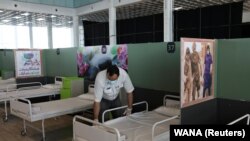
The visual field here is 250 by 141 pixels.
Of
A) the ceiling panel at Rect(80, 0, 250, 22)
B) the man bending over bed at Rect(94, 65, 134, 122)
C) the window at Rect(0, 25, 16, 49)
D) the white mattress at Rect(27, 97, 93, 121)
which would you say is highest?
the ceiling panel at Rect(80, 0, 250, 22)

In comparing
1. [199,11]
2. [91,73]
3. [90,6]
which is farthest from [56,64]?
[199,11]

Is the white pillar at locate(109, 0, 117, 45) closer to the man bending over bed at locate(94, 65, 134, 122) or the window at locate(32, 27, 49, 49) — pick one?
the man bending over bed at locate(94, 65, 134, 122)

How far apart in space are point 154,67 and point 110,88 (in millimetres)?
807

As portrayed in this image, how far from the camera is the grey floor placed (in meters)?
3.99

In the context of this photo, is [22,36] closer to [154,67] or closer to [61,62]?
[61,62]

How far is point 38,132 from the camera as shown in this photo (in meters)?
4.30

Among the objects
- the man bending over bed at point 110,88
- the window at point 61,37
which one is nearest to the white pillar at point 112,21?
the man bending over bed at point 110,88

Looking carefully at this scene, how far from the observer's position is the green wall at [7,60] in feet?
24.1

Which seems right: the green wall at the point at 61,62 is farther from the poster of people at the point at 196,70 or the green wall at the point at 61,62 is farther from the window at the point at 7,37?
the window at the point at 7,37

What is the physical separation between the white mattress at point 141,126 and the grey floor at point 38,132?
1.29 m

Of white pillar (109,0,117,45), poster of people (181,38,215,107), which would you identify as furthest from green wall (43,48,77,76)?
poster of people (181,38,215,107)

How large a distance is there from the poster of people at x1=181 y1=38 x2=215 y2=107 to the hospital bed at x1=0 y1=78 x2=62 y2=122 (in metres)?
3.67

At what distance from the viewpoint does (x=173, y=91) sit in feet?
11.3

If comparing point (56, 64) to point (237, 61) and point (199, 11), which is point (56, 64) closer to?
point (199, 11)
